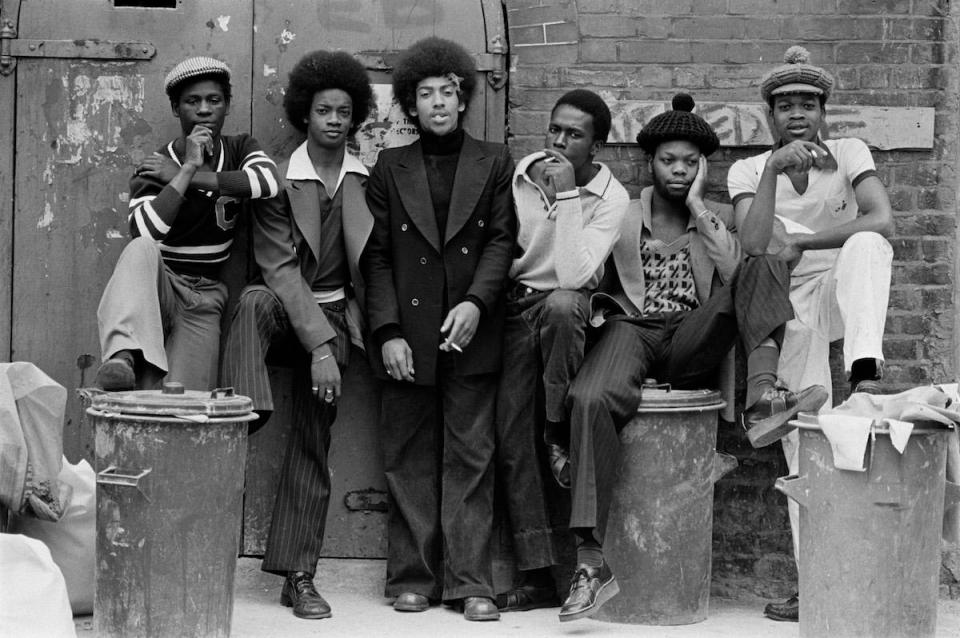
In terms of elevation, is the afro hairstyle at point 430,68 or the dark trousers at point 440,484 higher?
the afro hairstyle at point 430,68

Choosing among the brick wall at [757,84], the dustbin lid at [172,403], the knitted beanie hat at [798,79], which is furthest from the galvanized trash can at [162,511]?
the knitted beanie hat at [798,79]

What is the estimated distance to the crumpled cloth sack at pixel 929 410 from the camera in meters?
4.64

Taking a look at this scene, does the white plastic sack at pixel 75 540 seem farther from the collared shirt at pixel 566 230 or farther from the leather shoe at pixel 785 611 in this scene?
the leather shoe at pixel 785 611

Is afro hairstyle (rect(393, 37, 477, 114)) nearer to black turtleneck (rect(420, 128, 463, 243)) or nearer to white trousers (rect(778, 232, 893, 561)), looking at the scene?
black turtleneck (rect(420, 128, 463, 243))

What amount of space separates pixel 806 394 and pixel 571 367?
0.93 metres

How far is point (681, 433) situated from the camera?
212 inches

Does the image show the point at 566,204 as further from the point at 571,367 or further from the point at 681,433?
the point at 681,433

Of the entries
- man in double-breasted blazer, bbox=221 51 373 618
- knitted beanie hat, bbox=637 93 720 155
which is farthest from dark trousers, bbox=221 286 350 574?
knitted beanie hat, bbox=637 93 720 155

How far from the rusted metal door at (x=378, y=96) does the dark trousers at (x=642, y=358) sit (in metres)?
1.13

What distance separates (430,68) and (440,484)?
5.83ft

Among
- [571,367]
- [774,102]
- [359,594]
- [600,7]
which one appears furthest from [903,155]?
[359,594]

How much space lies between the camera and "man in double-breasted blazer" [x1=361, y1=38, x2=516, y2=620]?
5508 mm

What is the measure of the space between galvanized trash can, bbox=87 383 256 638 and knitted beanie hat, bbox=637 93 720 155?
2.25 meters

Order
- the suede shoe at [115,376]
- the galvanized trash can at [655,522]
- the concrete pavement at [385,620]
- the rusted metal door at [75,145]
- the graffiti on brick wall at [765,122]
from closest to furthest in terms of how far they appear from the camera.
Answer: the suede shoe at [115,376]
the concrete pavement at [385,620]
the galvanized trash can at [655,522]
the rusted metal door at [75,145]
the graffiti on brick wall at [765,122]
